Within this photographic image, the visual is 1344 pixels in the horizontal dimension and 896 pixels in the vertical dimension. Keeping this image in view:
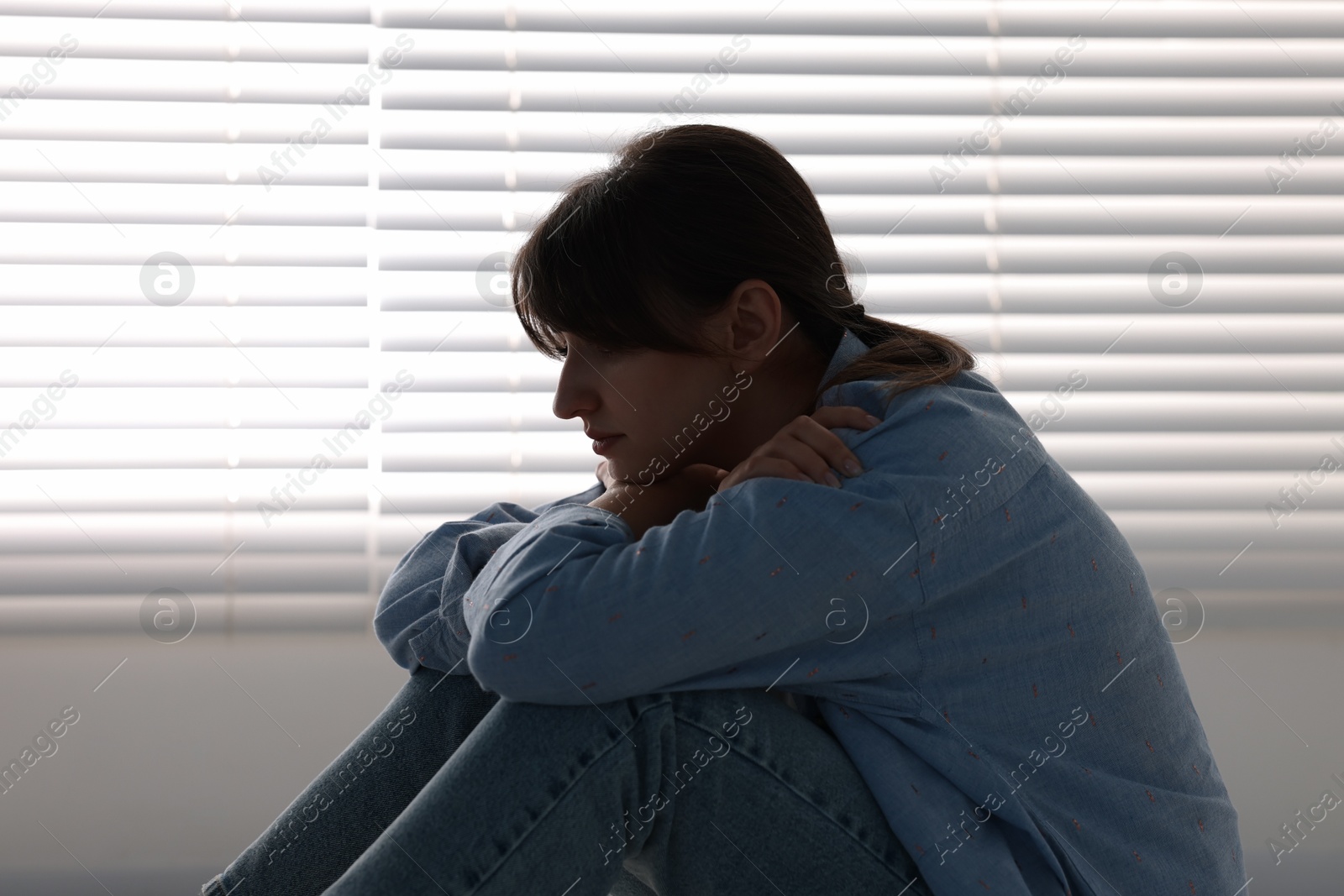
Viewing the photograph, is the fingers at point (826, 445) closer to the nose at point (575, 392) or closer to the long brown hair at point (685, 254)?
the long brown hair at point (685, 254)

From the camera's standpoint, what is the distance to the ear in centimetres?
84

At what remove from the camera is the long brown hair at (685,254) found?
0.83m

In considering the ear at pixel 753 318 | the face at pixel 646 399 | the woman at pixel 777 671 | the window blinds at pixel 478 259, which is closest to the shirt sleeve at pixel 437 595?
the woman at pixel 777 671

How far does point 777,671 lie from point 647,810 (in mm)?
128

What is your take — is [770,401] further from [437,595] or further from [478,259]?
[478,259]

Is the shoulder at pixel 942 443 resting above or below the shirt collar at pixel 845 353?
below

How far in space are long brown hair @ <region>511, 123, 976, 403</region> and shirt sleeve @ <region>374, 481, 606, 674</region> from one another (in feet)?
0.66

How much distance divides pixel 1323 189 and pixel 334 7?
1.50m

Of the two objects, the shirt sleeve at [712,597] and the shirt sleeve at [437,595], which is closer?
the shirt sleeve at [712,597]

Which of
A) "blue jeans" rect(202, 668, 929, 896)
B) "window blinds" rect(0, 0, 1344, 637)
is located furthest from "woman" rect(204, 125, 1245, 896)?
"window blinds" rect(0, 0, 1344, 637)

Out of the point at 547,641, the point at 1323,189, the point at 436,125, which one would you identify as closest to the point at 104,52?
the point at 436,125

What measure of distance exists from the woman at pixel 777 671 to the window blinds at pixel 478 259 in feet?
2.15

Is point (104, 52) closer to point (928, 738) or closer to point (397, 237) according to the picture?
point (397, 237)

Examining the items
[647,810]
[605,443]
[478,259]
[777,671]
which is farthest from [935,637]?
[478,259]
